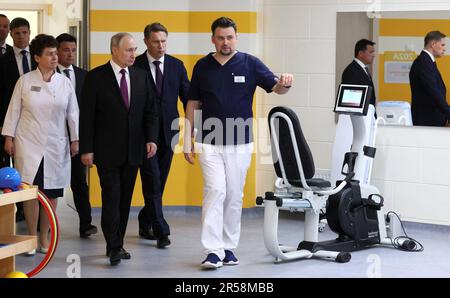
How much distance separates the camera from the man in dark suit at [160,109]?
6855 millimetres

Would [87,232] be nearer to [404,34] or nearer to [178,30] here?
[178,30]

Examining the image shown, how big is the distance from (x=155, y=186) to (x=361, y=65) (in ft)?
7.05

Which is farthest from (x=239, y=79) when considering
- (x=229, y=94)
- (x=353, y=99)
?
(x=353, y=99)

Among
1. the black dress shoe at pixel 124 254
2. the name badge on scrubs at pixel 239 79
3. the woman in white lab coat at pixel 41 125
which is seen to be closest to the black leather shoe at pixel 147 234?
the black dress shoe at pixel 124 254

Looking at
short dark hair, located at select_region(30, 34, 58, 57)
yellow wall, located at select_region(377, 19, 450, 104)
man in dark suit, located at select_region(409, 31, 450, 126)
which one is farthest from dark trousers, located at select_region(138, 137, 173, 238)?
man in dark suit, located at select_region(409, 31, 450, 126)

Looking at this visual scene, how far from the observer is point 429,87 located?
25.3 feet

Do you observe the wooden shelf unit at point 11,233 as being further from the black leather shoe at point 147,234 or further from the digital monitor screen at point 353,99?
the digital monitor screen at point 353,99

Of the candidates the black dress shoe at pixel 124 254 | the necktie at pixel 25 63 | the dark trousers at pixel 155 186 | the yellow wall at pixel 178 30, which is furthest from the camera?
the yellow wall at pixel 178 30

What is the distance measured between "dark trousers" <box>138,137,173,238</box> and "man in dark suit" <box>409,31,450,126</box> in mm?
2169

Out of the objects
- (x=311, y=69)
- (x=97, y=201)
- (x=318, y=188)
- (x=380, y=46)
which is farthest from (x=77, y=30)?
(x=318, y=188)

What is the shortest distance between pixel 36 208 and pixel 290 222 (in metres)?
2.44

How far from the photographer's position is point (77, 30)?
872 centimetres

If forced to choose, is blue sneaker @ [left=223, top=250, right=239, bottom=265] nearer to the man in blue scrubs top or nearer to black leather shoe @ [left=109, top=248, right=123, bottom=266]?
the man in blue scrubs top

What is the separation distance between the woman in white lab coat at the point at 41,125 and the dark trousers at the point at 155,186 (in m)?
0.59
